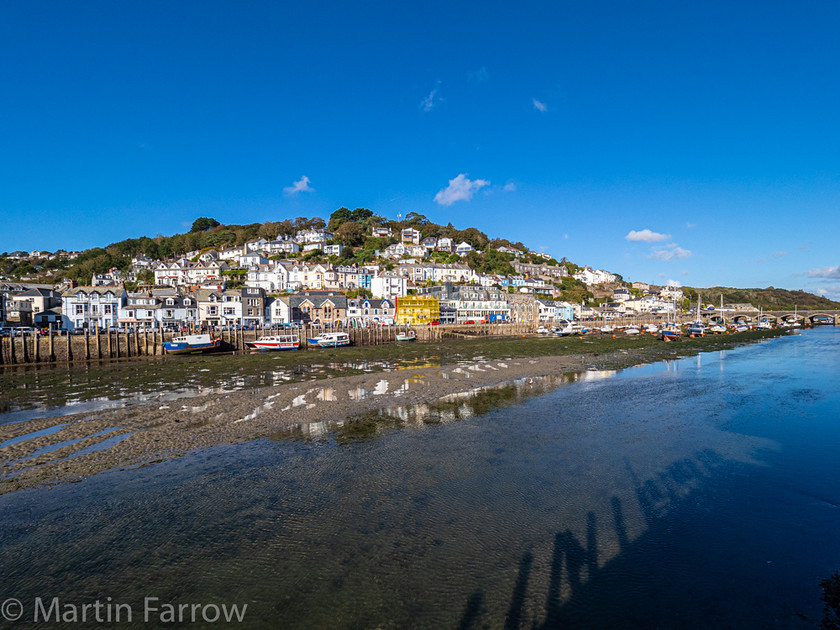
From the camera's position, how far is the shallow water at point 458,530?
710 cm

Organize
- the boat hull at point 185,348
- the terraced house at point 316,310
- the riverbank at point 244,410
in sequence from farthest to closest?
the terraced house at point 316,310 < the boat hull at point 185,348 < the riverbank at point 244,410

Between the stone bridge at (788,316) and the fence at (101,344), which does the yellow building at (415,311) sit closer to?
the fence at (101,344)

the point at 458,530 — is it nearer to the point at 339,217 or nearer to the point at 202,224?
the point at 339,217

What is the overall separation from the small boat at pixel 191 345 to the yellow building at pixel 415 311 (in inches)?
1738

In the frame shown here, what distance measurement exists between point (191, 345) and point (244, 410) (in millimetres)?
34577

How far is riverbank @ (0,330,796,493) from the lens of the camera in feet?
43.9

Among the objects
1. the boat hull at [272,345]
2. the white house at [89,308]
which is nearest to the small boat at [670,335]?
the boat hull at [272,345]

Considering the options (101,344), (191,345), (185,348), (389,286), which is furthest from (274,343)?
(389,286)

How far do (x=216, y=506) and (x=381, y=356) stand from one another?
35611mm

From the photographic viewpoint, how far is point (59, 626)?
6.64 meters

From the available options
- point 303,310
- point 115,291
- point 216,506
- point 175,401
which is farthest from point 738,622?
point 115,291

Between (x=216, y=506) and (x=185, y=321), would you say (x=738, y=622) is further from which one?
(x=185, y=321)

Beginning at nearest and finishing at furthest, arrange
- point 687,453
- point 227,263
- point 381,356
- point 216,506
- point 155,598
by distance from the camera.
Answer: point 155,598, point 216,506, point 687,453, point 381,356, point 227,263

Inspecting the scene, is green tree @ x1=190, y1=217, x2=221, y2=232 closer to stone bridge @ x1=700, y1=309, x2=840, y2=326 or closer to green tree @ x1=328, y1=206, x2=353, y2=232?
green tree @ x1=328, y1=206, x2=353, y2=232
